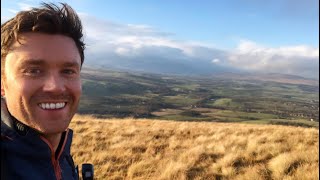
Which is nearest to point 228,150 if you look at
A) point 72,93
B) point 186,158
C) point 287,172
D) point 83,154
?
point 186,158

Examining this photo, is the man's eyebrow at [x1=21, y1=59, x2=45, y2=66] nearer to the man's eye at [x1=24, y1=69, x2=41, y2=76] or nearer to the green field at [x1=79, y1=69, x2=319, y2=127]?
the man's eye at [x1=24, y1=69, x2=41, y2=76]

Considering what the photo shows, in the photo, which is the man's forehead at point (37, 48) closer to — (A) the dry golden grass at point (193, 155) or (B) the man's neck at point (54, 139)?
(B) the man's neck at point (54, 139)

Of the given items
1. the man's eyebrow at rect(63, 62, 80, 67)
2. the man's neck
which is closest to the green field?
the man's neck

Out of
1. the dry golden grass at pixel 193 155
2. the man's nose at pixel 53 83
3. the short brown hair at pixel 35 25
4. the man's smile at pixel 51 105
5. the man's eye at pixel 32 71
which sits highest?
the short brown hair at pixel 35 25

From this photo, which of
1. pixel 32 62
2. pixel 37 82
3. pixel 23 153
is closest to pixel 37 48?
pixel 32 62

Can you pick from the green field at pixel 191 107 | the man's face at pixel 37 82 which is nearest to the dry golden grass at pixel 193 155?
the man's face at pixel 37 82
